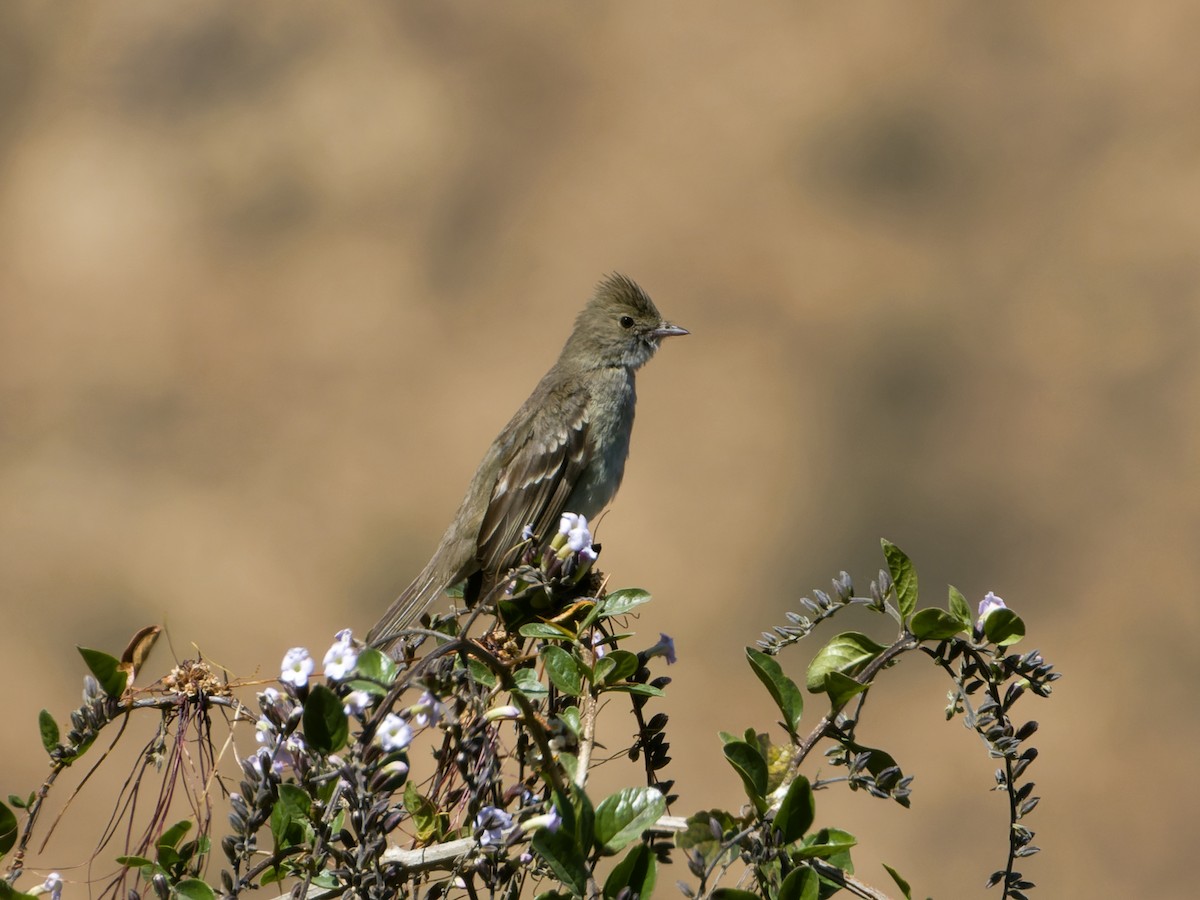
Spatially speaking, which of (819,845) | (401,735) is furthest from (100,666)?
(819,845)

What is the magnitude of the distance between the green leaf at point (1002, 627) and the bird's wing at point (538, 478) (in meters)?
4.20

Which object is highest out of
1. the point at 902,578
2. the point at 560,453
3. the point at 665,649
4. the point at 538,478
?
the point at 560,453

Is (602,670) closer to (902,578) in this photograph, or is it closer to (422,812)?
(422,812)

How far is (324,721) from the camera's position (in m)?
2.04

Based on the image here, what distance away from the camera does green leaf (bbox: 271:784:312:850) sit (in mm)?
2090

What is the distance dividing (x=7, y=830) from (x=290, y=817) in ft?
1.97

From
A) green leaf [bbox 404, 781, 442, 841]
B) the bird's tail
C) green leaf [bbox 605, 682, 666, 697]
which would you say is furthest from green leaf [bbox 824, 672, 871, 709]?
the bird's tail

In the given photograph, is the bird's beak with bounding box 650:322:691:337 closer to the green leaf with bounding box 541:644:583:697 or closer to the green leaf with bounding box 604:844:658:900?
the green leaf with bounding box 541:644:583:697

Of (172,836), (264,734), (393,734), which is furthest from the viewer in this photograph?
(172,836)

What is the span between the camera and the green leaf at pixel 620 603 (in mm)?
2652

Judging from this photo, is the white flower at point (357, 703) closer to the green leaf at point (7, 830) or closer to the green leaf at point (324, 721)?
the green leaf at point (324, 721)

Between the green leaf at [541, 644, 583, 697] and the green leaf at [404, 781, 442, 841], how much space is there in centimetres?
38

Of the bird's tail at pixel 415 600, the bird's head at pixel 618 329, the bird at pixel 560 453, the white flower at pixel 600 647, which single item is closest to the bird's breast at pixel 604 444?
the bird at pixel 560 453

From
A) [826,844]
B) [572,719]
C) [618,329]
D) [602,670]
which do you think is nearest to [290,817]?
[572,719]
